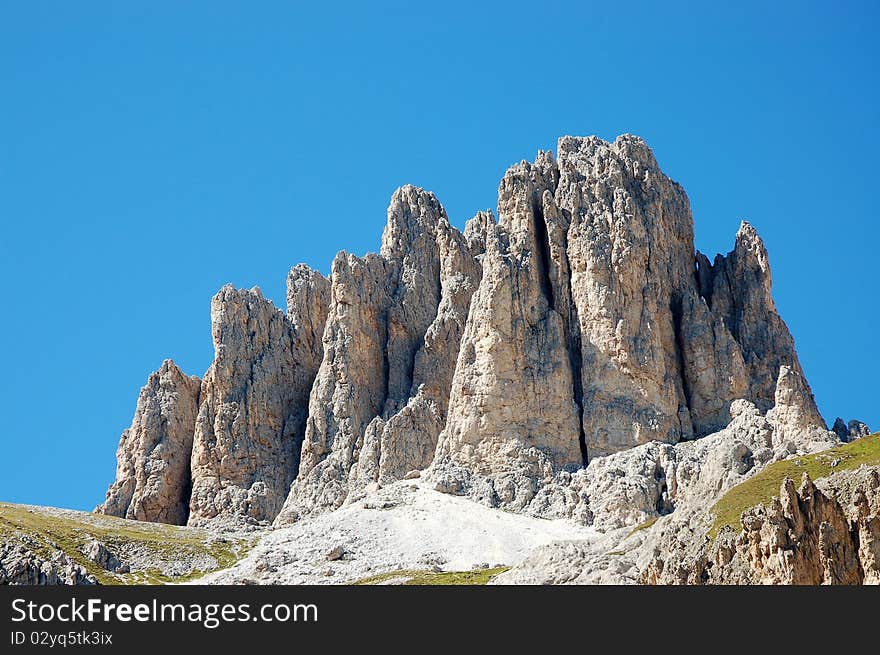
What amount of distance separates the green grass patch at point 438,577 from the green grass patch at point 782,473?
113 feet

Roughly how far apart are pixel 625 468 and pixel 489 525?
17.0m

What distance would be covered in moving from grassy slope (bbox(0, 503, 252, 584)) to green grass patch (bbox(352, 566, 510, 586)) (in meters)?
23.8

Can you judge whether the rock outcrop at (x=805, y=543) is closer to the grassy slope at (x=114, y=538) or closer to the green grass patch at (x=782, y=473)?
the green grass patch at (x=782, y=473)

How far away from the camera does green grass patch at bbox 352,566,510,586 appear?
15375 centimetres

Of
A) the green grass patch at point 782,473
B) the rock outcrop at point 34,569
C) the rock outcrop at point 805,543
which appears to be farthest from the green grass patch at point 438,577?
the rock outcrop at point 805,543

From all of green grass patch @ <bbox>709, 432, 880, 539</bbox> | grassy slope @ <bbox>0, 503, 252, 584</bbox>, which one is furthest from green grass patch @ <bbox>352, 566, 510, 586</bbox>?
green grass patch @ <bbox>709, 432, 880, 539</bbox>

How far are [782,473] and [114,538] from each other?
8787cm

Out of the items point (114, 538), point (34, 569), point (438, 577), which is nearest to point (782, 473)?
point (438, 577)

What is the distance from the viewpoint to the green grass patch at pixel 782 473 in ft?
372

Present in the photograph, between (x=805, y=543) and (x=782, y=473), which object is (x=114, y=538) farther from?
(x=805, y=543)

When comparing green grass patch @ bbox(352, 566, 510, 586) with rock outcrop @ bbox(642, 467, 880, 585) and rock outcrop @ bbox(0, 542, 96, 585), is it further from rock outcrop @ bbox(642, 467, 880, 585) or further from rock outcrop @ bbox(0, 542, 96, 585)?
rock outcrop @ bbox(642, 467, 880, 585)

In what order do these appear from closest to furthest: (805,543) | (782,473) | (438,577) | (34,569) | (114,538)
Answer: (805,543) < (782,473) < (34,569) < (438,577) < (114,538)

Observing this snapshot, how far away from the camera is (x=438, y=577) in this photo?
15900 cm

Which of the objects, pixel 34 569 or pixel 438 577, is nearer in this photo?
pixel 34 569
